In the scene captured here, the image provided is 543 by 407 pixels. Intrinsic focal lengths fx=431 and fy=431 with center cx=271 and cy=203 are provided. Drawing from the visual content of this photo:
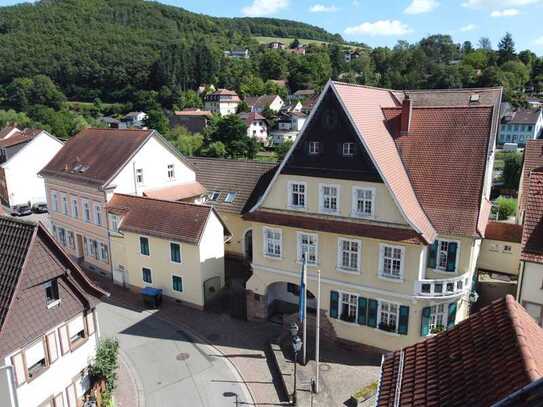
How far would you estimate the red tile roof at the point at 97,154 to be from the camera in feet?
108

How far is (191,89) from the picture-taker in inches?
6102

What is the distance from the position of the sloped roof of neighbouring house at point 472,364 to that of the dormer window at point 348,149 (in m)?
12.1

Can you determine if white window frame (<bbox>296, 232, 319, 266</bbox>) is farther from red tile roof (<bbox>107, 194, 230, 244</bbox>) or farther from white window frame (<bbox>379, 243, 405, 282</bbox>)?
red tile roof (<bbox>107, 194, 230, 244</bbox>)

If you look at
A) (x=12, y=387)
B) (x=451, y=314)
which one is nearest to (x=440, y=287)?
(x=451, y=314)

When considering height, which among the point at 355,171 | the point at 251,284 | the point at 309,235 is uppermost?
the point at 355,171

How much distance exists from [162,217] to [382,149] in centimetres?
1503

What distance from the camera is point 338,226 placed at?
22125mm

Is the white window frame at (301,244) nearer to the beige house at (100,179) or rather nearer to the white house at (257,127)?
the beige house at (100,179)

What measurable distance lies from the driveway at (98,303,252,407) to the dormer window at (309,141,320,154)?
470 inches

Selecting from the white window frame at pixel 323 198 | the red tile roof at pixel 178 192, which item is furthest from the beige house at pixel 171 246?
the white window frame at pixel 323 198

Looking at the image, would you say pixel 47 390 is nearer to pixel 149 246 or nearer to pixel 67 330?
pixel 67 330

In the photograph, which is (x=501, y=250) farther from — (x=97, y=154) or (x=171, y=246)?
(x=97, y=154)

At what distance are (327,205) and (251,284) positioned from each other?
7.04 metres

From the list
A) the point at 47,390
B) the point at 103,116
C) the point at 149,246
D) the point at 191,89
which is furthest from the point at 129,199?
the point at 191,89
